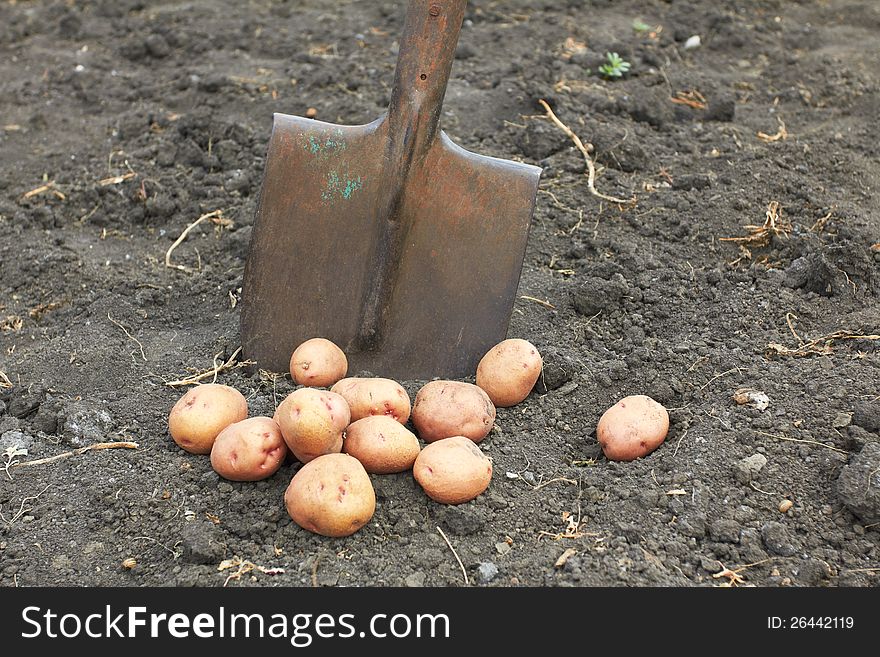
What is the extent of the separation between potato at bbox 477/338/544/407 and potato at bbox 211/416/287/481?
25.1 inches

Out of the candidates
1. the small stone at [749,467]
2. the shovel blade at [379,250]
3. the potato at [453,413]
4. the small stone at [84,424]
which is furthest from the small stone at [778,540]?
the small stone at [84,424]

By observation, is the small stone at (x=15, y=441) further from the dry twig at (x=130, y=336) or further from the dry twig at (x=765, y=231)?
the dry twig at (x=765, y=231)

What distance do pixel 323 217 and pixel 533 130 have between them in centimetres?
135

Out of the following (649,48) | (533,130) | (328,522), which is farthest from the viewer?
(649,48)

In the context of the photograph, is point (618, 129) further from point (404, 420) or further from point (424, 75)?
point (404, 420)

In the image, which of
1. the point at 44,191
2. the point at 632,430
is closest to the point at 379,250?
the point at 632,430

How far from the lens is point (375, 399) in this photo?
8.50 ft

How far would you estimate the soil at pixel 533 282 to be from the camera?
7.70 feet

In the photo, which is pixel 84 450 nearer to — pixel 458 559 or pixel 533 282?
pixel 458 559

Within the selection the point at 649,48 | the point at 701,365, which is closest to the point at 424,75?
the point at 701,365

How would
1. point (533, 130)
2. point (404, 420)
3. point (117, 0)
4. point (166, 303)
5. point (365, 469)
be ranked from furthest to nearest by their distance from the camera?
point (117, 0) < point (533, 130) < point (166, 303) < point (404, 420) < point (365, 469)

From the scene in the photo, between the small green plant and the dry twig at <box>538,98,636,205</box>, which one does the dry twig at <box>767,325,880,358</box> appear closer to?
the dry twig at <box>538,98,636,205</box>

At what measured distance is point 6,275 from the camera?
3527 mm

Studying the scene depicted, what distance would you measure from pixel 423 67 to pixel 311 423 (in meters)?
1.10
